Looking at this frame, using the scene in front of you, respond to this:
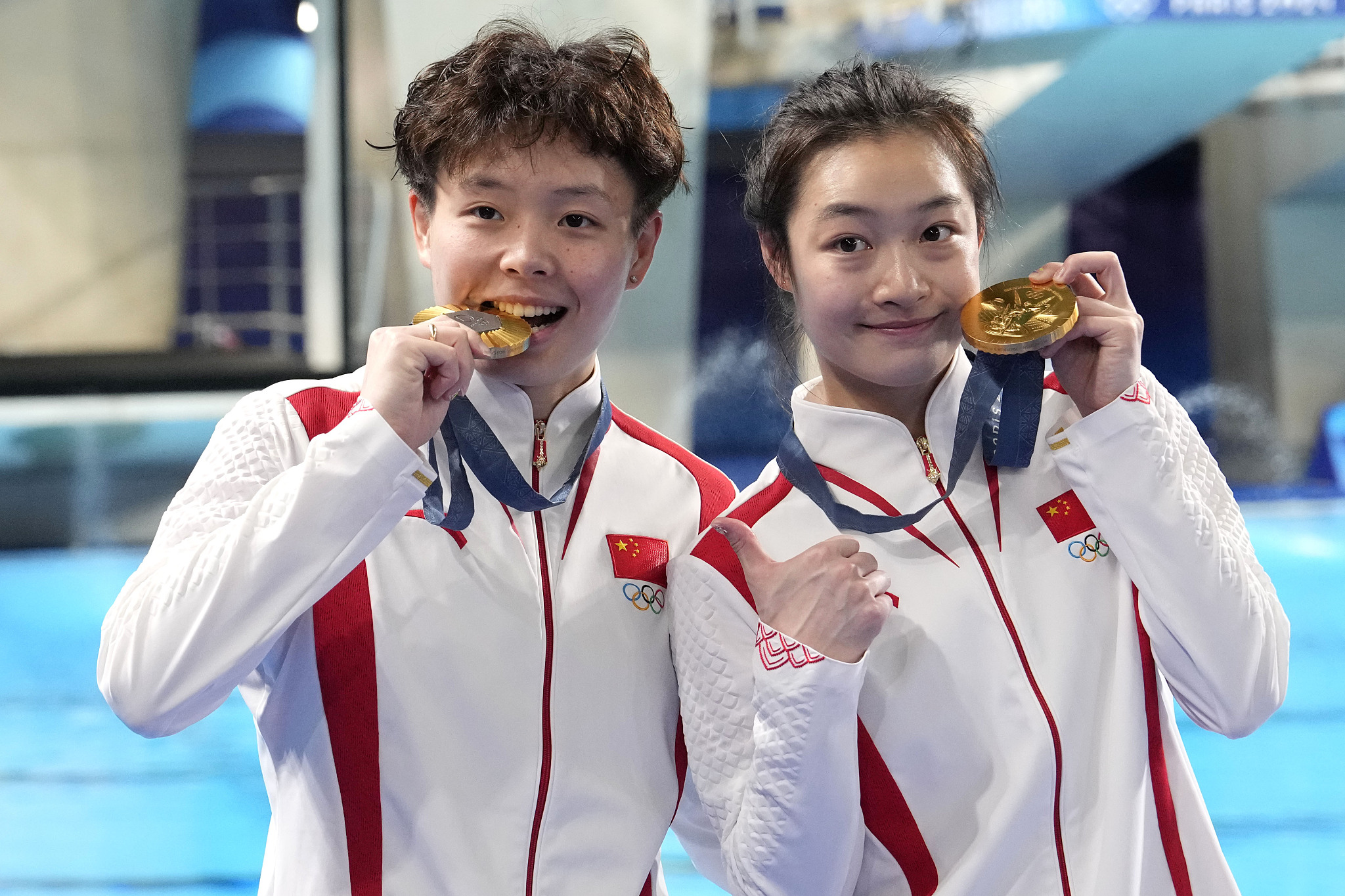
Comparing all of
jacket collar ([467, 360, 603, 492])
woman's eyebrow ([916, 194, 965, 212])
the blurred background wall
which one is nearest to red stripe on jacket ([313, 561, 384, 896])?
jacket collar ([467, 360, 603, 492])

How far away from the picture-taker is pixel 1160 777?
152 cm

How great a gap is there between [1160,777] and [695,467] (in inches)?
30.9

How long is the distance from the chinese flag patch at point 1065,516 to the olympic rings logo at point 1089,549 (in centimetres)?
1

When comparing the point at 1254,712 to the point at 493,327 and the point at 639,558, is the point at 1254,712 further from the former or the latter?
the point at 493,327

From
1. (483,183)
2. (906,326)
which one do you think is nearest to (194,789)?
(483,183)

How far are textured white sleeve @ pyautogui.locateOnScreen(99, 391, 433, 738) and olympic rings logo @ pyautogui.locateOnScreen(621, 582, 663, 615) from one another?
38 centimetres

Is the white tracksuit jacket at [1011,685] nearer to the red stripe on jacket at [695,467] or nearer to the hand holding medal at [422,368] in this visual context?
the red stripe on jacket at [695,467]

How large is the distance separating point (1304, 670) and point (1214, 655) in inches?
174

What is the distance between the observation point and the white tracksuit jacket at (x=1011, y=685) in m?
1.46

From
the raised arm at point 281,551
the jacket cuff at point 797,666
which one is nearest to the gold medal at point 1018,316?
the jacket cuff at point 797,666

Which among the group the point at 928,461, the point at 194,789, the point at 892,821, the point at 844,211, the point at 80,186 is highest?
the point at 80,186

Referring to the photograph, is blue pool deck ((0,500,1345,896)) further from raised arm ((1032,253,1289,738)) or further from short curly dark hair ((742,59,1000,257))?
short curly dark hair ((742,59,1000,257))

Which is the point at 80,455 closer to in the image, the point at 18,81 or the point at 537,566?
the point at 18,81

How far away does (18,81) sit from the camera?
408 inches
